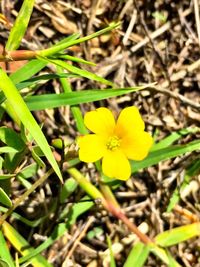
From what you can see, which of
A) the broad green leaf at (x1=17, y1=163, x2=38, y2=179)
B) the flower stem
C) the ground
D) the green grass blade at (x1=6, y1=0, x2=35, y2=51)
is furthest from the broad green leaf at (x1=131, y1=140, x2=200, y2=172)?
the green grass blade at (x1=6, y1=0, x2=35, y2=51)

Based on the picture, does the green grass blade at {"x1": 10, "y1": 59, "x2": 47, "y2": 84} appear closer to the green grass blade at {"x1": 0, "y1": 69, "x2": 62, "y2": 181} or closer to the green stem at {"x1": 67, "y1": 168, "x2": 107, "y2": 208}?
the green grass blade at {"x1": 0, "y1": 69, "x2": 62, "y2": 181}

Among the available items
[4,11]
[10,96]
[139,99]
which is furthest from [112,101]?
[10,96]

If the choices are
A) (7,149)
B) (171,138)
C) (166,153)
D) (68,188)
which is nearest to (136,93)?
(171,138)

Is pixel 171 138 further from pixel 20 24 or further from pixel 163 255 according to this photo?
pixel 20 24

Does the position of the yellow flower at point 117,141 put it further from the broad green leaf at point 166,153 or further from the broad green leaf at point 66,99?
the broad green leaf at point 166,153

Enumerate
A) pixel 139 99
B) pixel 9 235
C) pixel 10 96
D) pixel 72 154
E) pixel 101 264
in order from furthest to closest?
pixel 139 99, pixel 101 264, pixel 9 235, pixel 72 154, pixel 10 96

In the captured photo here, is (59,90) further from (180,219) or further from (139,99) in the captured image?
(180,219)

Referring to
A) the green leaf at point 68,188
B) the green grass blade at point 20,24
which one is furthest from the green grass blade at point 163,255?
the green grass blade at point 20,24
